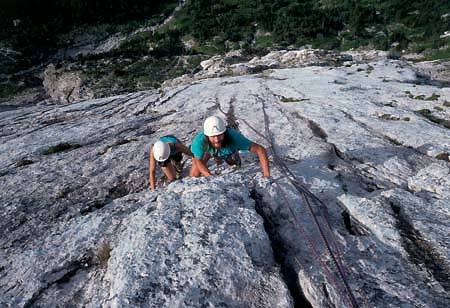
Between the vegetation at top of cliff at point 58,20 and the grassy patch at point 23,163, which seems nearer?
the grassy patch at point 23,163

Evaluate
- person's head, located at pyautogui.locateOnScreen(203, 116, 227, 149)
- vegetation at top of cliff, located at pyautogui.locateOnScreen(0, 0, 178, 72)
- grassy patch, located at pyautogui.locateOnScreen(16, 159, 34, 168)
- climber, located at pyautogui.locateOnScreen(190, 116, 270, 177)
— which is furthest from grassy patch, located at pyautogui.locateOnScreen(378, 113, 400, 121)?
vegetation at top of cliff, located at pyautogui.locateOnScreen(0, 0, 178, 72)

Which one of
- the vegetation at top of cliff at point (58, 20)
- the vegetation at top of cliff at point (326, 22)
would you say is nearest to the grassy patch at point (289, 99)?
the vegetation at top of cliff at point (326, 22)

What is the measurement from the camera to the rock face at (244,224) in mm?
8297

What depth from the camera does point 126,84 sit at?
104625 mm

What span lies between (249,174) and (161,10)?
207 m

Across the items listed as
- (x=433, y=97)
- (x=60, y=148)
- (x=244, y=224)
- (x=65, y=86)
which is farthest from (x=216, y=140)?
(x=65, y=86)

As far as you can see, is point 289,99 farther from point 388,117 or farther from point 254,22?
point 254,22

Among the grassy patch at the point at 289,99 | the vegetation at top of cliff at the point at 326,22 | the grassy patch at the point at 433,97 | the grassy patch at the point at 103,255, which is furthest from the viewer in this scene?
the vegetation at top of cliff at the point at 326,22

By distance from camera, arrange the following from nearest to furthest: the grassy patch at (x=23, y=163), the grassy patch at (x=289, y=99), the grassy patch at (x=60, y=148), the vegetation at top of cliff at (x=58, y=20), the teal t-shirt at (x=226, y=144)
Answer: the teal t-shirt at (x=226, y=144) → the grassy patch at (x=23, y=163) → the grassy patch at (x=60, y=148) → the grassy patch at (x=289, y=99) → the vegetation at top of cliff at (x=58, y=20)

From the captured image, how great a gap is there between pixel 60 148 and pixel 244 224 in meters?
16.3

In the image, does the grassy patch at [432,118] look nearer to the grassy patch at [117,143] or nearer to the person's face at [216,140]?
the person's face at [216,140]

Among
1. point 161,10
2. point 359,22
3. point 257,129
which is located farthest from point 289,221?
point 161,10

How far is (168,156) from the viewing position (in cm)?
1365

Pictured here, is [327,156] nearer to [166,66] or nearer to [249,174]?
[249,174]
